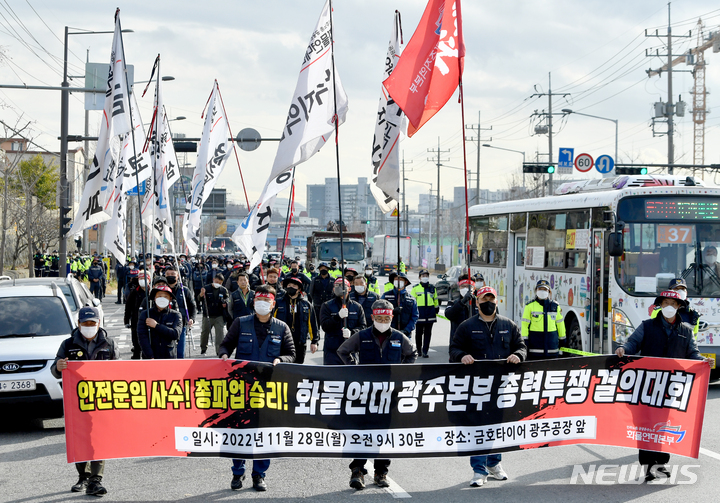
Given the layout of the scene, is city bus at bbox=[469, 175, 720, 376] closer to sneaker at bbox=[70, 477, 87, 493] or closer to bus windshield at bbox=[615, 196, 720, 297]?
bus windshield at bbox=[615, 196, 720, 297]

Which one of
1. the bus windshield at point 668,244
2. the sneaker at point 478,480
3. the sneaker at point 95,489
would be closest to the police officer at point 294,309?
the sneaker at point 478,480

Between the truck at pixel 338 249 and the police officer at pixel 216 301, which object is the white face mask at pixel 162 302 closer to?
the police officer at pixel 216 301

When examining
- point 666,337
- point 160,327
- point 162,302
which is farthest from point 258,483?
point 666,337

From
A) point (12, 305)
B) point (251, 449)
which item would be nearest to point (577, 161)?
point (12, 305)

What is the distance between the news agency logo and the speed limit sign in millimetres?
22579

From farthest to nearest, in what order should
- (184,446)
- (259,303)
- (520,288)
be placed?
(520,288)
(259,303)
(184,446)

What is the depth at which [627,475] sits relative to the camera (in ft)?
24.2

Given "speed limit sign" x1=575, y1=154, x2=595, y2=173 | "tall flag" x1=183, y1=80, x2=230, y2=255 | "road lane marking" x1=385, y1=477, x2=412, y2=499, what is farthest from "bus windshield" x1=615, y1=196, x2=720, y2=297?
"speed limit sign" x1=575, y1=154, x2=595, y2=173

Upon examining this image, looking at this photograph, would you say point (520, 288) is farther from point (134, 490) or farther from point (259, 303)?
point (134, 490)

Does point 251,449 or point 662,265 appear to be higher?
point 662,265

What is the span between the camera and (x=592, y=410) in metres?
7.23

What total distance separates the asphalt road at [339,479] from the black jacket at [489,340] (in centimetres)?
113

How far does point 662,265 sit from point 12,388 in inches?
358

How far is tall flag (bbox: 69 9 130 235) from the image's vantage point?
12125mm
